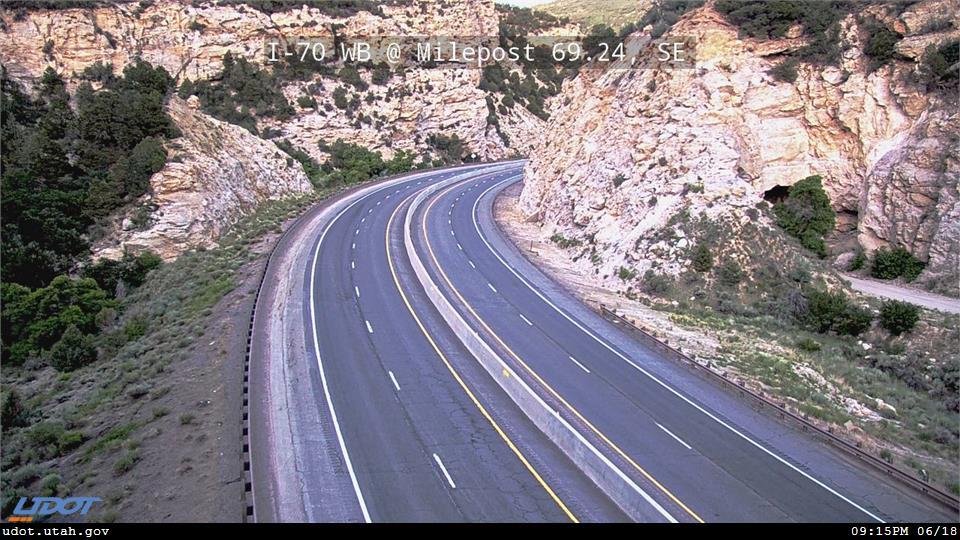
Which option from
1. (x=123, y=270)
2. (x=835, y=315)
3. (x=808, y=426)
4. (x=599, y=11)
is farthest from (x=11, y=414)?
(x=599, y=11)

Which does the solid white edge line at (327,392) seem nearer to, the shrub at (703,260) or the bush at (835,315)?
the shrub at (703,260)

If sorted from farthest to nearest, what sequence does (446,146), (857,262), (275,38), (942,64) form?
(446,146), (275,38), (857,262), (942,64)

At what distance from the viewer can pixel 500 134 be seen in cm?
8206

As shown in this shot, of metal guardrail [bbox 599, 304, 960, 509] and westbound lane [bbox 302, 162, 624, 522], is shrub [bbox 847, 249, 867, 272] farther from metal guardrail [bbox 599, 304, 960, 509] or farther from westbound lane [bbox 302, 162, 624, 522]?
westbound lane [bbox 302, 162, 624, 522]

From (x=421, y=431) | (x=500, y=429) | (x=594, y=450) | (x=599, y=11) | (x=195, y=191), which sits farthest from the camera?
(x=599, y=11)

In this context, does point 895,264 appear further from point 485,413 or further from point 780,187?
point 485,413

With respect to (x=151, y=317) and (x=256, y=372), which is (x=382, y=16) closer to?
(x=151, y=317)

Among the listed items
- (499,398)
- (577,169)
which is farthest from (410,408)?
(577,169)

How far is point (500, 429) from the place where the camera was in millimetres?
18031

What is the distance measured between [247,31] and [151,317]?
56905 millimetres

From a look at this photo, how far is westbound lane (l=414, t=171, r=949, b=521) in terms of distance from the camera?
14.4m

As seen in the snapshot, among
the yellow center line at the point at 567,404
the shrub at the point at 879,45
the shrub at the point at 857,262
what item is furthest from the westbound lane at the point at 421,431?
the shrub at the point at 879,45

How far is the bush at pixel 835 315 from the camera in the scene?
27.2 m

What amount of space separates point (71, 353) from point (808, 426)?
95.4 ft
